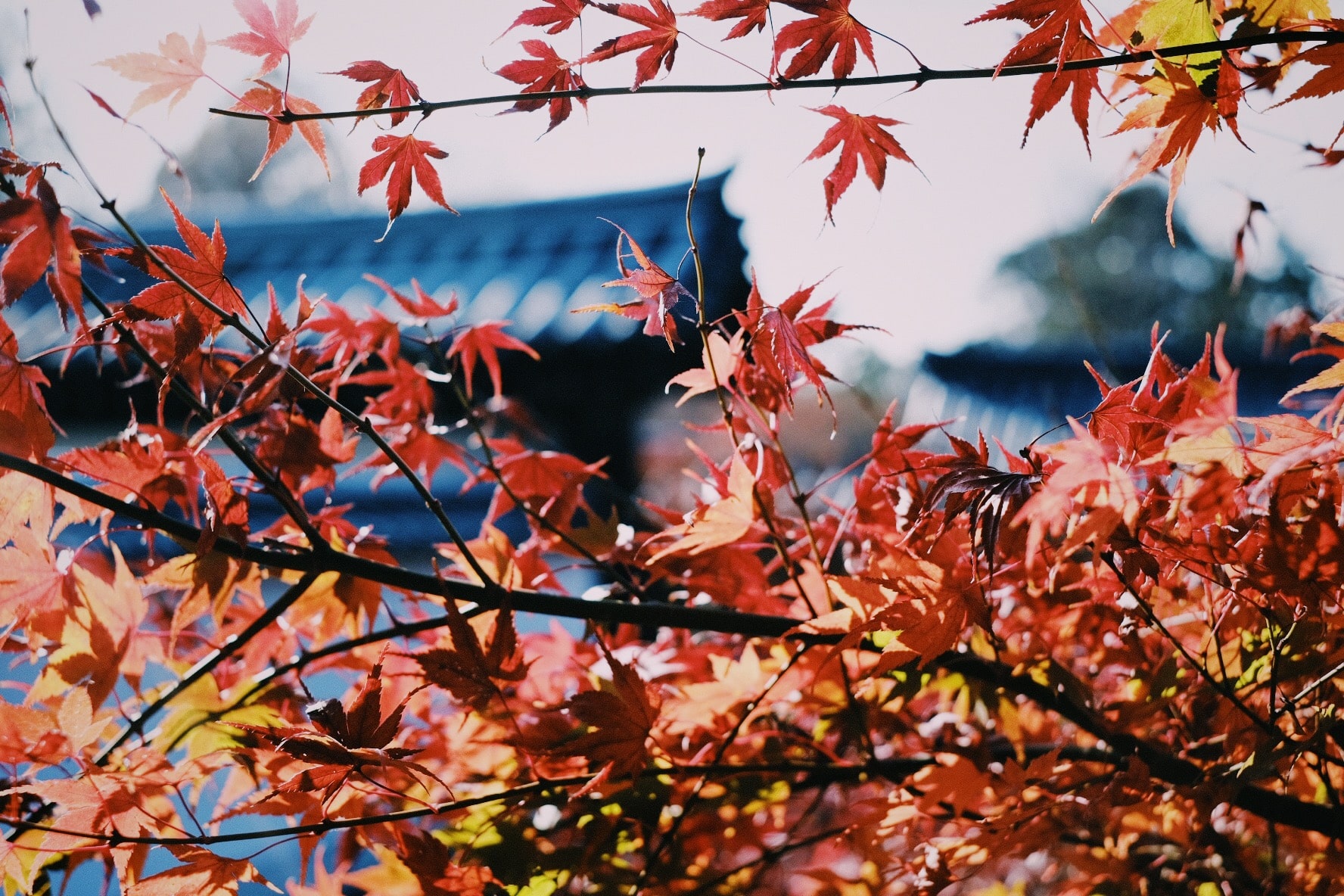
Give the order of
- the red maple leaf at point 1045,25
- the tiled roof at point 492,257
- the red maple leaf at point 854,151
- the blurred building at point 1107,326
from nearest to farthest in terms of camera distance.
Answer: the red maple leaf at point 1045,25 → the red maple leaf at point 854,151 → the tiled roof at point 492,257 → the blurred building at point 1107,326

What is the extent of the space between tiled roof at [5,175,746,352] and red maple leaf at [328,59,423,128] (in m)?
1.69

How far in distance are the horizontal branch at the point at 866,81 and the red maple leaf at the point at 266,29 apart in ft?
0.32

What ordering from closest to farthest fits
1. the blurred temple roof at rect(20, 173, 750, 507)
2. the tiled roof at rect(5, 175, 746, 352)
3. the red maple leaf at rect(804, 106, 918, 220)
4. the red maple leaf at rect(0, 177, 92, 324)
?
the red maple leaf at rect(0, 177, 92, 324)
the red maple leaf at rect(804, 106, 918, 220)
the blurred temple roof at rect(20, 173, 750, 507)
the tiled roof at rect(5, 175, 746, 352)

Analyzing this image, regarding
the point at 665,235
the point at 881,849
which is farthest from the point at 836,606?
the point at 665,235

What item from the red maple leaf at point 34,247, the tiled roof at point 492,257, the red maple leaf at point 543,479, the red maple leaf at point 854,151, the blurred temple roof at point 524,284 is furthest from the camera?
the tiled roof at point 492,257

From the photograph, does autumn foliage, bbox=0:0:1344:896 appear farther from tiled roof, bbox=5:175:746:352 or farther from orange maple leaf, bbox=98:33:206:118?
tiled roof, bbox=5:175:746:352

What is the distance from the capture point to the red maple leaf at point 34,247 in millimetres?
521

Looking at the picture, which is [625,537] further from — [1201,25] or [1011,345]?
[1011,345]

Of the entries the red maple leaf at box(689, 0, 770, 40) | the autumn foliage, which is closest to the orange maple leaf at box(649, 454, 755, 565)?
the autumn foliage

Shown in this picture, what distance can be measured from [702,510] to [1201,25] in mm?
524

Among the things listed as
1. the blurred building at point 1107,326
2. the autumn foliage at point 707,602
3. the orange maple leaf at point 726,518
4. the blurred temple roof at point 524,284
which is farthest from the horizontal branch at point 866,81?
the blurred building at point 1107,326

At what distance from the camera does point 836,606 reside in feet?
2.85

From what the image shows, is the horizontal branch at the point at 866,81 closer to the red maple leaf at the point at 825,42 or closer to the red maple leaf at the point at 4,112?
the red maple leaf at the point at 825,42

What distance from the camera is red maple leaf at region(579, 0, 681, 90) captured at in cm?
66
